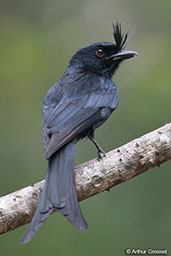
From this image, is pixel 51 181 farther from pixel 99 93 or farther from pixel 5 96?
pixel 5 96

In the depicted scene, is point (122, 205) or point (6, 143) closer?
point (122, 205)

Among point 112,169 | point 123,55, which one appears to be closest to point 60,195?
point 112,169

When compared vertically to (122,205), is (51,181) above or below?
above

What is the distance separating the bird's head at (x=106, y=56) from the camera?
5.53m

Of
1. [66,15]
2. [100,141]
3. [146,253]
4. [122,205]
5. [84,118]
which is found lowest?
[146,253]

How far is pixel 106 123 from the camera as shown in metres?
6.61

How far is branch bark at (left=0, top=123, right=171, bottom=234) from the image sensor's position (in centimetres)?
408

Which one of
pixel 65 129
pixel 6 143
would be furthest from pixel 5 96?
pixel 65 129

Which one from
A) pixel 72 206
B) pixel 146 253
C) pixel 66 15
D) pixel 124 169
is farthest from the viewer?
pixel 66 15

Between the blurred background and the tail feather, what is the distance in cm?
154

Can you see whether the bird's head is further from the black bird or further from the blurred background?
the blurred background

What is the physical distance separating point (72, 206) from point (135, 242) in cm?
190

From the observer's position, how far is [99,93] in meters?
4.99

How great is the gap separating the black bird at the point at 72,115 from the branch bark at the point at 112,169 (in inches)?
5.2
